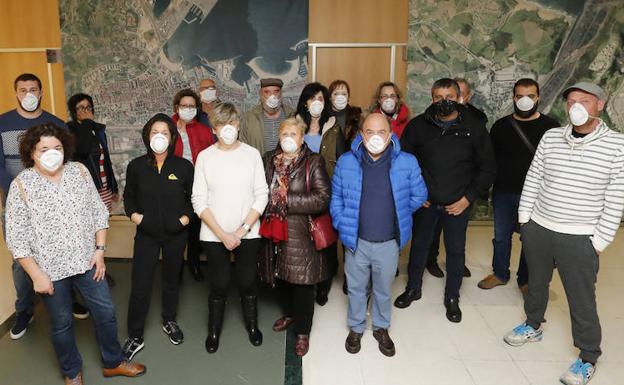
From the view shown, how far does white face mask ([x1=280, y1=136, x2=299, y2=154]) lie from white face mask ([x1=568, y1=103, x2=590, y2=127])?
1.56 m

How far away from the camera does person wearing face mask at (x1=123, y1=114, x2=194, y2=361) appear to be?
119 inches

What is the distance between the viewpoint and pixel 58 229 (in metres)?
2.54

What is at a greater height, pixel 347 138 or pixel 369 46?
pixel 369 46

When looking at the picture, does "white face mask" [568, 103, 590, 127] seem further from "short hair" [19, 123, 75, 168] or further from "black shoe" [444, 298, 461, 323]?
"short hair" [19, 123, 75, 168]

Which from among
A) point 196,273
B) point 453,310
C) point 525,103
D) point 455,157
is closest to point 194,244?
point 196,273

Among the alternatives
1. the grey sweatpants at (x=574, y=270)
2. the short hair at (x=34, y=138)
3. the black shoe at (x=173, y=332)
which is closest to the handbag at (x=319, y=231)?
the black shoe at (x=173, y=332)

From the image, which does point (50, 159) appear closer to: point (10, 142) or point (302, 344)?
point (10, 142)

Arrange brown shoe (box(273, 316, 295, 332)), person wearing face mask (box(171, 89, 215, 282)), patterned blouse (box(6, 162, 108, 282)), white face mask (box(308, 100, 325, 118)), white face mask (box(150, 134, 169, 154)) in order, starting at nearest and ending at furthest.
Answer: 1. patterned blouse (box(6, 162, 108, 282))
2. white face mask (box(150, 134, 169, 154))
3. brown shoe (box(273, 316, 295, 332))
4. white face mask (box(308, 100, 325, 118))
5. person wearing face mask (box(171, 89, 215, 282))

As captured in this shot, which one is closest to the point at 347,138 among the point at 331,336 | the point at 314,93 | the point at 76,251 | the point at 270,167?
the point at 314,93

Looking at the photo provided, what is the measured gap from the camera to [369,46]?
5660 millimetres

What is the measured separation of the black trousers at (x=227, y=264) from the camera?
3.15 metres

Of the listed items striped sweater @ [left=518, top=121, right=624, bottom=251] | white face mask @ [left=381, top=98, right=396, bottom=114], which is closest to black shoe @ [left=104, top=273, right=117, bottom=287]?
white face mask @ [left=381, top=98, right=396, bottom=114]

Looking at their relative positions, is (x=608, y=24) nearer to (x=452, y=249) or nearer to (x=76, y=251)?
(x=452, y=249)

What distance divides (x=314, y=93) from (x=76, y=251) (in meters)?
1.92
